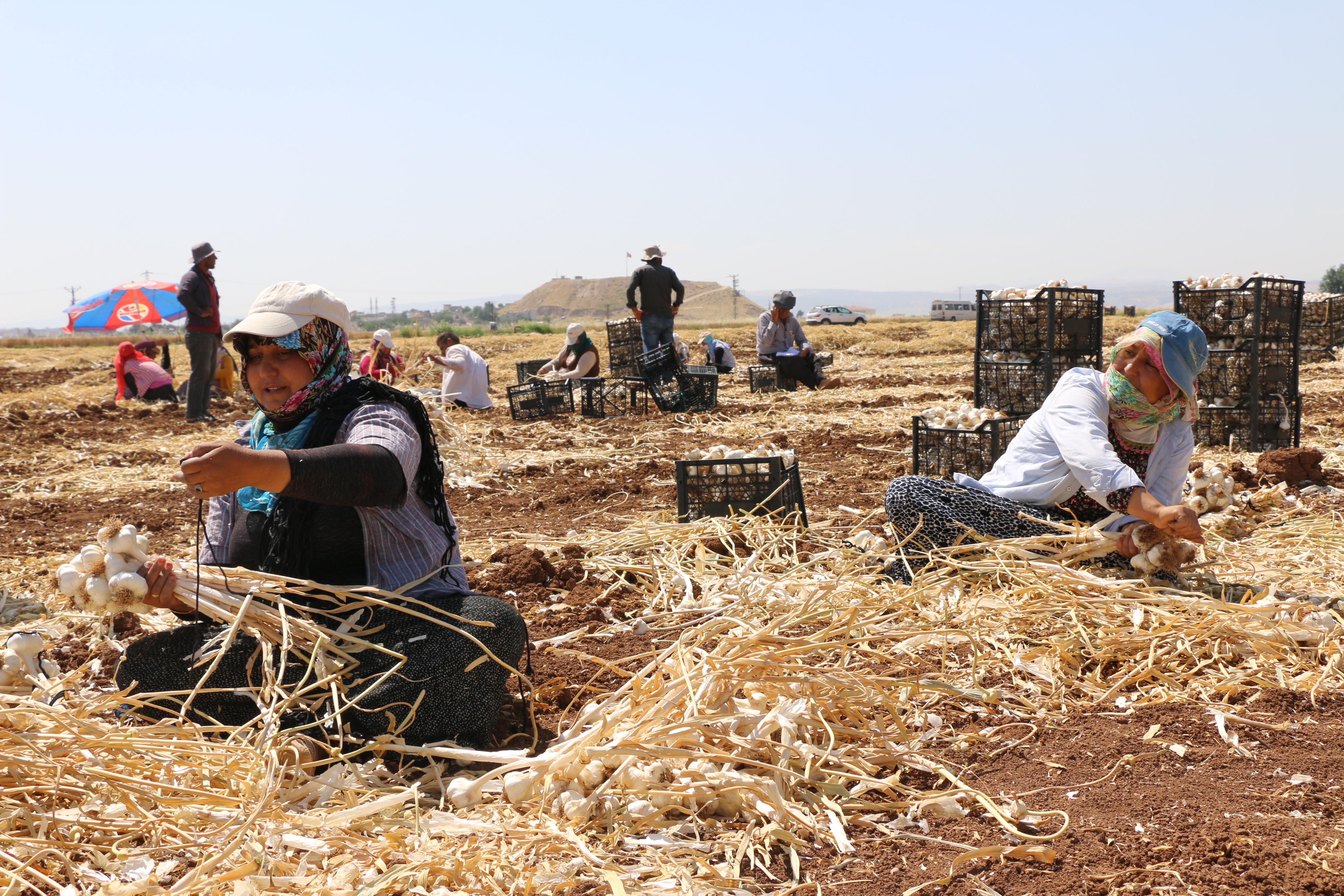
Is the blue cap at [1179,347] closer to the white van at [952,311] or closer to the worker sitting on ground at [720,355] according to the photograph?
the worker sitting on ground at [720,355]

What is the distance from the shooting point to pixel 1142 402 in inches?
133

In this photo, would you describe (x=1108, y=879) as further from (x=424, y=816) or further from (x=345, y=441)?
(x=345, y=441)

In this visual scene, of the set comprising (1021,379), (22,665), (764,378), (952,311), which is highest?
(952,311)

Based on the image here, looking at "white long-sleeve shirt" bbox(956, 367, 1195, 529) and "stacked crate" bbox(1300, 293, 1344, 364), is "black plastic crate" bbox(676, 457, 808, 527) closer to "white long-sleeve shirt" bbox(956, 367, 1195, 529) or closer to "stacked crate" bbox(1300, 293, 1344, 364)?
"white long-sleeve shirt" bbox(956, 367, 1195, 529)

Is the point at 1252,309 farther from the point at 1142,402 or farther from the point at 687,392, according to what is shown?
the point at 687,392

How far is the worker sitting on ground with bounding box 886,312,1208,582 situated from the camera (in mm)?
3258

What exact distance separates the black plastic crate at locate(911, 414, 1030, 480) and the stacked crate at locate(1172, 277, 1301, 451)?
1984 mm

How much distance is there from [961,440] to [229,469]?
406cm

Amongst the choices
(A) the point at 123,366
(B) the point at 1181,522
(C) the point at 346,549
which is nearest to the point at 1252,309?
(B) the point at 1181,522

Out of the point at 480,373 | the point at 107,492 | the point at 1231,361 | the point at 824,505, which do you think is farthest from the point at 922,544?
the point at 480,373

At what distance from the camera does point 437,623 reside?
7.58 ft

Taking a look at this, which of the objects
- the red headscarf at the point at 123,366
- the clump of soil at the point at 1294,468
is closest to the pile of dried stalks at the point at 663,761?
the clump of soil at the point at 1294,468

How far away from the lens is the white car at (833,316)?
48406 mm

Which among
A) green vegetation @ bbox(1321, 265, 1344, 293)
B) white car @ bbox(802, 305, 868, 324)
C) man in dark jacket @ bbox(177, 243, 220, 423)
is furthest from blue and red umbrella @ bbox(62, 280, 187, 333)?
green vegetation @ bbox(1321, 265, 1344, 293)
